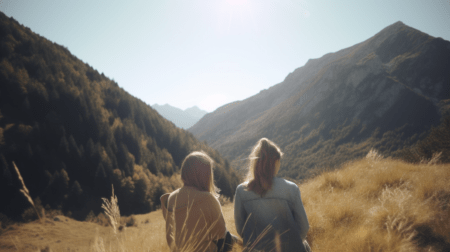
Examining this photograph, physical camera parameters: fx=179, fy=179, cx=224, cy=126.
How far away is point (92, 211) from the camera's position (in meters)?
14.5

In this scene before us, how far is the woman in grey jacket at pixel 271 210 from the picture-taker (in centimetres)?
197

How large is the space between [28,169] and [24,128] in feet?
13.3

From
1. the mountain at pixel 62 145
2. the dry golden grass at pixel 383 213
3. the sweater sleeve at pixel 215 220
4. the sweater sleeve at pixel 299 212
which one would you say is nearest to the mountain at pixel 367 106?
the mountain at pixel 62 145

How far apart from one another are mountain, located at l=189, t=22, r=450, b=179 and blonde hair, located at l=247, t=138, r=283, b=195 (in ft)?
177

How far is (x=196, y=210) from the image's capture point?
6.94ft

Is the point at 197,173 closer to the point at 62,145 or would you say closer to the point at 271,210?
the point at 271,210

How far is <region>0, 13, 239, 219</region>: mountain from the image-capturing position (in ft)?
45.6

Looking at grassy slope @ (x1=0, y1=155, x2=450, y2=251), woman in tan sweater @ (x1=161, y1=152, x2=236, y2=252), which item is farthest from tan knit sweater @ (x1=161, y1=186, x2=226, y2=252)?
grassy slope @ (x1=0, y1=155, x2=450, y2=251)

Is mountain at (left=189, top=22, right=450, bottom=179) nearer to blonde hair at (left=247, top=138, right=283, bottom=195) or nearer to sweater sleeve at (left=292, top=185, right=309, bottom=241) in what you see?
sweater sleeve at (left=292, top=185, right=309, bottom=241)

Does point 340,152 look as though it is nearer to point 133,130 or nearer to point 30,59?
point 133,130

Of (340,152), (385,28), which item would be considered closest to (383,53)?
(385,28)

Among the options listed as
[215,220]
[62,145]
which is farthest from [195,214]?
[62,145]

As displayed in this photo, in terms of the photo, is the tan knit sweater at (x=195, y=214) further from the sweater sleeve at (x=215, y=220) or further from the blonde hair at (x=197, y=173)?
the blonde hair at (x=197, y=173)

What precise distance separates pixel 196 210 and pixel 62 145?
20647mm
